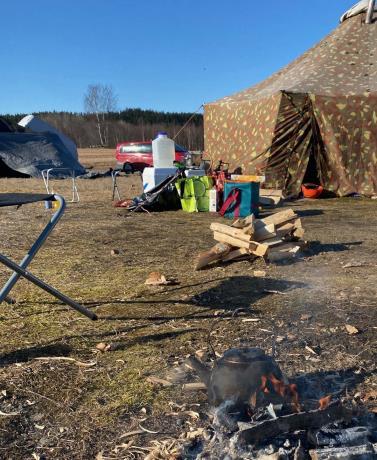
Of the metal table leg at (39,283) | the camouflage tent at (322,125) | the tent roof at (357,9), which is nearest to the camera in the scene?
the metal table leg at (39,283)

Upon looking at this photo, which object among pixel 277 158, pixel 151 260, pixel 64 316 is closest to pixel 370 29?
pixel 277 158

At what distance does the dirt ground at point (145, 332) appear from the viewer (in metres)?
→ 2.57

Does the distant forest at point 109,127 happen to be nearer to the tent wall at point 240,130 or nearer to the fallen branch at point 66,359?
the tent wall at point 240,130

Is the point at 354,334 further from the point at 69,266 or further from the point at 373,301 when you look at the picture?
the point at 69,266

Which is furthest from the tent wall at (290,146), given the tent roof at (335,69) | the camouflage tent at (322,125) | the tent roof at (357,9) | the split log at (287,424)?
the split log at (287,424)

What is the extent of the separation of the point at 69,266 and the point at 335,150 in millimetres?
8817

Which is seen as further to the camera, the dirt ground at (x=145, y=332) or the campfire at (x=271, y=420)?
the dirt ground at (x=145, y=332)

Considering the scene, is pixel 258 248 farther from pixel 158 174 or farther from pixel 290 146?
pixel 290 146

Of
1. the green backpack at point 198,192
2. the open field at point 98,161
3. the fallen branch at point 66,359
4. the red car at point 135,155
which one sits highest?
the fallen branch at point 66,359

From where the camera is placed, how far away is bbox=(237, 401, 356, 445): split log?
2.18 meters

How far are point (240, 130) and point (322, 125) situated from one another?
2.47 metres

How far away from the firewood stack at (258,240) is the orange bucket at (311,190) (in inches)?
245

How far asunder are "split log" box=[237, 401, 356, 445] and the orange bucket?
10.5 metres

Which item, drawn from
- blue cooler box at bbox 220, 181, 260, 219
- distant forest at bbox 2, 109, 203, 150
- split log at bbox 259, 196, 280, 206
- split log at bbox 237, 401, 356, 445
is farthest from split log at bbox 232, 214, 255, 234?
distant forest at bbox 2, 109, 203, 150
